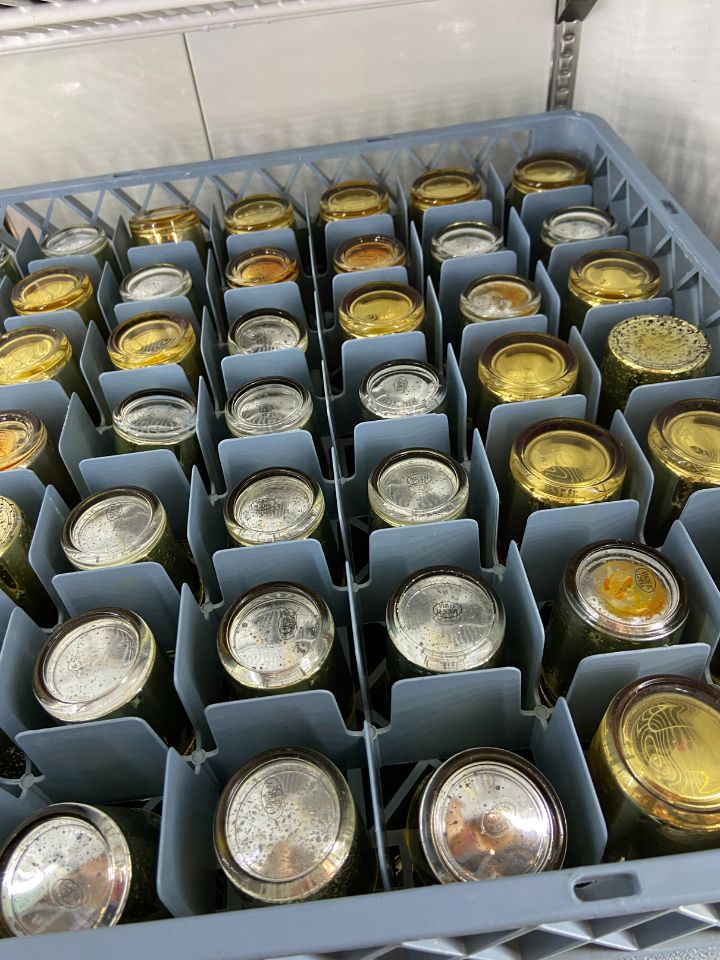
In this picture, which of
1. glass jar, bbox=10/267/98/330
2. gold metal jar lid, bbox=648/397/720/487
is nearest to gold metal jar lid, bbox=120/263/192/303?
glass jar, bbox=10/267/98/330

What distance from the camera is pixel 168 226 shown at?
1.17 m

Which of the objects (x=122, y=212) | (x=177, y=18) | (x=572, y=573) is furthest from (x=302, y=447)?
(x=122, y=212)

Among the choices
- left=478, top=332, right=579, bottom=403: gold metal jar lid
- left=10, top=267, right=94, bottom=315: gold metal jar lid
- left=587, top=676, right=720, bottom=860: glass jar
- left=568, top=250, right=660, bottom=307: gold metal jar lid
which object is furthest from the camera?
left=10, top=267, right=94, bottom=315: gold metal jar lid

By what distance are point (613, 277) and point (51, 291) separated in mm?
860

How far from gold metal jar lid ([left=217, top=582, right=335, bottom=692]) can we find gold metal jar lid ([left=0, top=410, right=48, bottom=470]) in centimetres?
36

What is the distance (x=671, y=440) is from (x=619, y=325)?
0.65 ft

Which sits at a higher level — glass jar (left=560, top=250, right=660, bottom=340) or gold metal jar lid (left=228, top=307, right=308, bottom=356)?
glass jar (left=560, top=250, right=660, bottom=340)

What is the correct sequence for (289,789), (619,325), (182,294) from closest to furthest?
1. (289,789)
2. (619,325)
3. (182,294)

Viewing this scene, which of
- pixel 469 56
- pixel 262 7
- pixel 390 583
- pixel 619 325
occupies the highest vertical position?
pixel 262 7

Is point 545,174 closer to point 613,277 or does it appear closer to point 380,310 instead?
point 613,277

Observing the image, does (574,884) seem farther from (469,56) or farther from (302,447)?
(469,56)

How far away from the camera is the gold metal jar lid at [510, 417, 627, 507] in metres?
0.70

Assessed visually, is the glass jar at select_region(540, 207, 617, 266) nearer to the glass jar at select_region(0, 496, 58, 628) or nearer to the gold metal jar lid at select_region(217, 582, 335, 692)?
the gold metal jar lid at select_region(217, 582, 335, 692)

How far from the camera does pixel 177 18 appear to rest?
2.36 ft
